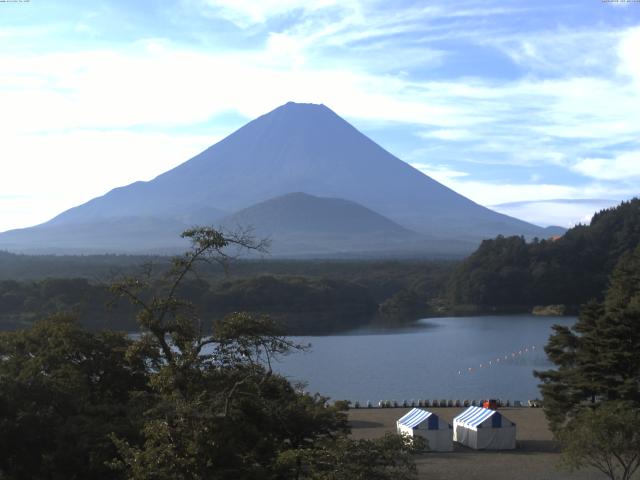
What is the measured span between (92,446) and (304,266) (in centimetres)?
5508

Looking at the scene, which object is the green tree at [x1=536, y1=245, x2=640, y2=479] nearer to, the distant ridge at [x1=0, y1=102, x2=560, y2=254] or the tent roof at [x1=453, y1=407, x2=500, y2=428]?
the tent roof at [x1=453, y1=407, x2=500, y2=428]

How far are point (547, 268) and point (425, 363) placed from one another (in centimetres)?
2384

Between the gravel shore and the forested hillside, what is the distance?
101 feet

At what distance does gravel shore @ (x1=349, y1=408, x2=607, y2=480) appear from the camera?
11.4 m

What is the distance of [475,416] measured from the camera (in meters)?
13.6

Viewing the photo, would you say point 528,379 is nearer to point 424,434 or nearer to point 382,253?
point 424,434

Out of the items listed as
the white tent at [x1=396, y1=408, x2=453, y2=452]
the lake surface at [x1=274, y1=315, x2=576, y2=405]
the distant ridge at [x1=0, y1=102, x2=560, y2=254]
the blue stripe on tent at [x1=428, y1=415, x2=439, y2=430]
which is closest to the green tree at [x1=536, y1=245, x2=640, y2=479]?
the white tent at [x1=396, y1=408, x2=453, y2=452]

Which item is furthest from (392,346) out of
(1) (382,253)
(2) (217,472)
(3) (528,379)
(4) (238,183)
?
(4) (238,183)

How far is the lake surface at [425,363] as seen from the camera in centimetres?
2033

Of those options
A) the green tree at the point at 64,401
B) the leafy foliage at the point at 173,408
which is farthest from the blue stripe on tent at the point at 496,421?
the green tree at the point at 64,401

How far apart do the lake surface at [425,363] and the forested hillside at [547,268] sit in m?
10.5

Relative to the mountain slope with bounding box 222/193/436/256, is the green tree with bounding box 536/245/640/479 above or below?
below

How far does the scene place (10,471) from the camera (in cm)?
738

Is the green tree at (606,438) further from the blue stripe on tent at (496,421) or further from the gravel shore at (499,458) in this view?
the blue stripe on tent at (496,421)
